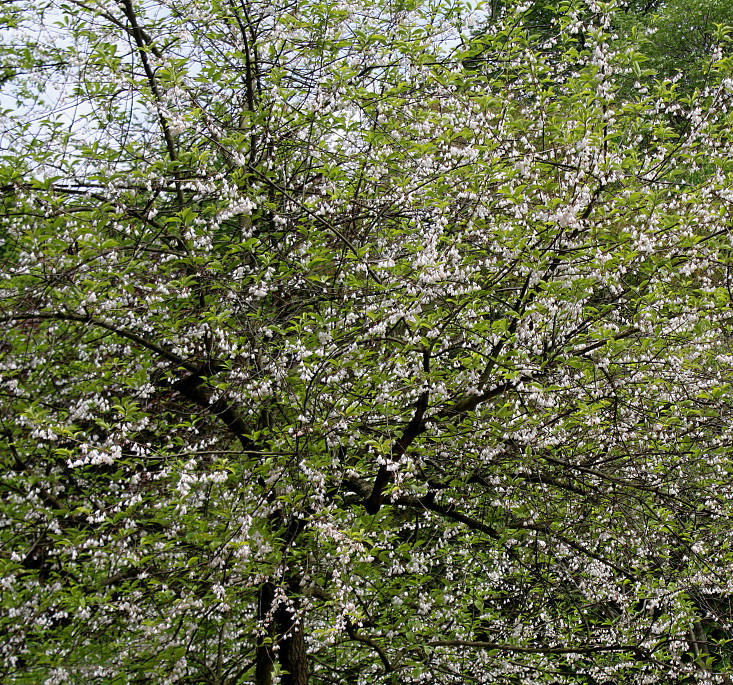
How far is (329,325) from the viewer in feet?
18.6

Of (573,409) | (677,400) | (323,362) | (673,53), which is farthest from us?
(673,53)

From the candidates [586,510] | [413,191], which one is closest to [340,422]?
[413,191]

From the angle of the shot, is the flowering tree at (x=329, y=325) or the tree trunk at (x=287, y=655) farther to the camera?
the tree trunk at (x=287, y=655)

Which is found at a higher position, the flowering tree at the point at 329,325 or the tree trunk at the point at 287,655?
the flowering tree at the point at 329,325

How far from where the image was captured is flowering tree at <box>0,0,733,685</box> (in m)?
5.33

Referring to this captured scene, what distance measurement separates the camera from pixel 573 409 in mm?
6113

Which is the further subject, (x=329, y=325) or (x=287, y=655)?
(x=287, y=655)

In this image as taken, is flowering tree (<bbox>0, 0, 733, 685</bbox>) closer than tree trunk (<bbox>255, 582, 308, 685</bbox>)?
Yes

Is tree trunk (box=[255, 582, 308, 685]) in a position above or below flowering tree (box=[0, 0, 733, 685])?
below

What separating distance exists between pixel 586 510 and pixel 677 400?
144cm

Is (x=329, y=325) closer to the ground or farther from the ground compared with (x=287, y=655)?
farther from the ground

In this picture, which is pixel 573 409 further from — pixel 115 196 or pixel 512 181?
pixel 115 196

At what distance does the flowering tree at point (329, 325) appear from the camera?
5.33 meters

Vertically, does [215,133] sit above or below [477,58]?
below
